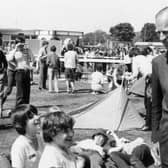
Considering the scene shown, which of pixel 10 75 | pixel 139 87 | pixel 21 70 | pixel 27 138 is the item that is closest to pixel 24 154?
pixel 27 138

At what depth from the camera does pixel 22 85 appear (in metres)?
9.03

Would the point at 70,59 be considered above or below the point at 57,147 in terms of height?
above

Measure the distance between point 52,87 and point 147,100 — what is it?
7591mm

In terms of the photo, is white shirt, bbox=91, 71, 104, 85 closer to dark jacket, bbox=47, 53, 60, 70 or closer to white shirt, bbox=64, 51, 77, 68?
white shirt, bbox=64, 51, 77, 68

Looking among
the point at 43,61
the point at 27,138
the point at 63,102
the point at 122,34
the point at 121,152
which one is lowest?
the point at 63,102

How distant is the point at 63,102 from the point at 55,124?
9.57m

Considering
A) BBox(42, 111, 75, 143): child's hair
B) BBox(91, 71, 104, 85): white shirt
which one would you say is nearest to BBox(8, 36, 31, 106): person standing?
BBox(91, 71, 104, 85): white shirt

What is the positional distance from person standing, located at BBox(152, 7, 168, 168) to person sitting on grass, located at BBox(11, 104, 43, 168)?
1.05 meters

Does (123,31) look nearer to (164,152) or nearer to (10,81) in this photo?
(10,81)

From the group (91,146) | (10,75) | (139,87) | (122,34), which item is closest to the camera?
(91,146)

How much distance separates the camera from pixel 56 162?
2939mm

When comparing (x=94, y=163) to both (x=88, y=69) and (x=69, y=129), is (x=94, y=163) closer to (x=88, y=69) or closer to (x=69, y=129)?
(x=69, y=129)

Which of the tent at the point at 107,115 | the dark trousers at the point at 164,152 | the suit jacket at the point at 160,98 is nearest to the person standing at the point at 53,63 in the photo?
the tent at the point at 107,115

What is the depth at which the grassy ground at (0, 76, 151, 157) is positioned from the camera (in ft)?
25.1
